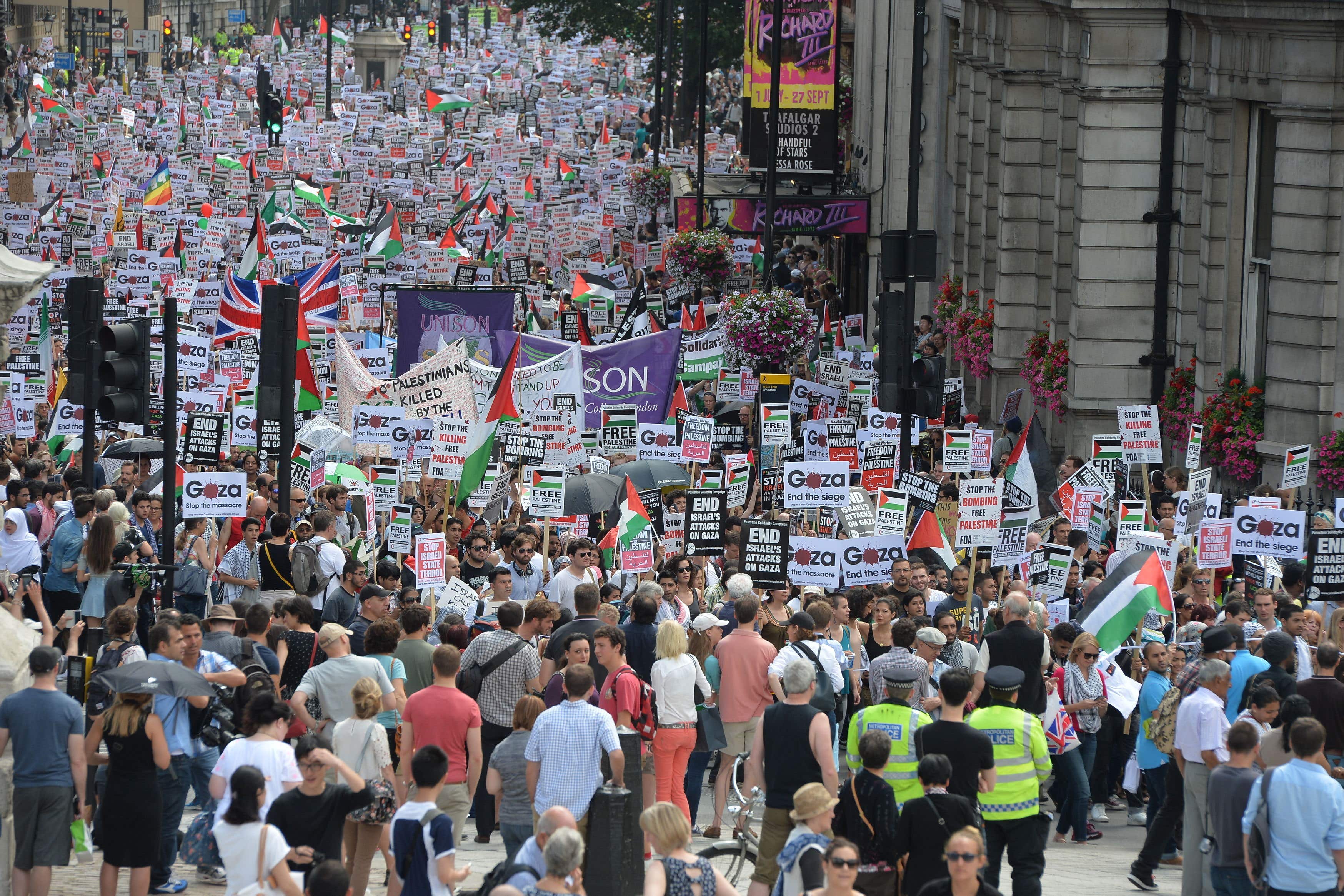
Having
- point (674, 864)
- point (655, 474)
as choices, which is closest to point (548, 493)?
point (655, 474)

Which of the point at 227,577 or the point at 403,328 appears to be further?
the point at 403,328

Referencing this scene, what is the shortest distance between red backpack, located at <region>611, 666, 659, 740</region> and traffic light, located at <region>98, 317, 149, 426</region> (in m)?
4.38

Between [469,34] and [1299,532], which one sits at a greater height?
[469,34]

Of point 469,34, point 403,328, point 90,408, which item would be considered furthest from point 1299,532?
point 469,34

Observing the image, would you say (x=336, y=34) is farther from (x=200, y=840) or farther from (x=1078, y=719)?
(x=200, y=840)

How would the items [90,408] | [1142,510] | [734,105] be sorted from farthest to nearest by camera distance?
[734,105] → [1142,510] → [90,408]

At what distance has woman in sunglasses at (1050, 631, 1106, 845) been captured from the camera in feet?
45.9

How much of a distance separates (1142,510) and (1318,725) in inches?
266

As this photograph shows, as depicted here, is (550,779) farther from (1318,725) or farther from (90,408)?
(90,408)

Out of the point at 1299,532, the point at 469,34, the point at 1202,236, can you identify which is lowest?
the point at 1299,532

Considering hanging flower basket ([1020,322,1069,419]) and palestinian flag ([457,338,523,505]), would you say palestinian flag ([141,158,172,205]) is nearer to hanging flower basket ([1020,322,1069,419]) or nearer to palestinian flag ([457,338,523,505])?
hanging flower basket ([1020,322,1069,419])

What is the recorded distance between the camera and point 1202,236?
2486 centimetres

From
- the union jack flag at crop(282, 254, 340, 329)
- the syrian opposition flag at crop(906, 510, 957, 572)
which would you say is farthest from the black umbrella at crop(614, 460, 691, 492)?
the union jack flag at crop(282, 254, 340, 329)

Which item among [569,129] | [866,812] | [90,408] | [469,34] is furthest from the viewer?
[469,34]
